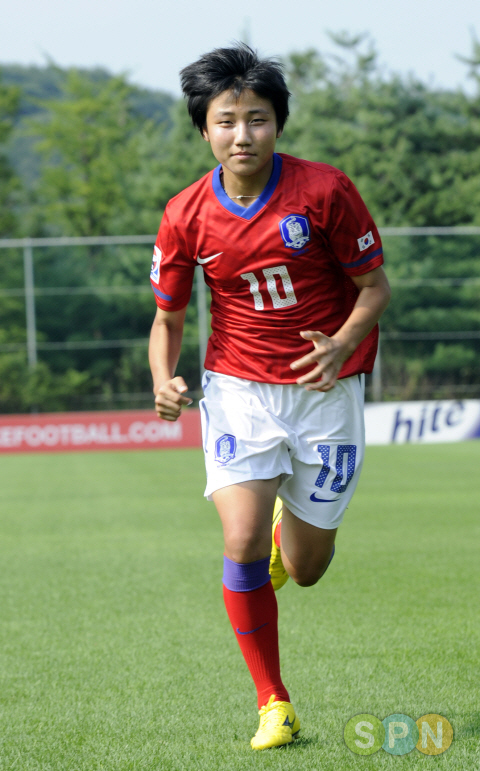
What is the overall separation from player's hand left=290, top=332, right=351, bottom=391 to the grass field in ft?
3.63

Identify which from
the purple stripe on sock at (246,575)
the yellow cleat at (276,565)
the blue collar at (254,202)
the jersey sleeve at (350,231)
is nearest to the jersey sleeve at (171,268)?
the blue collar at (254,202)

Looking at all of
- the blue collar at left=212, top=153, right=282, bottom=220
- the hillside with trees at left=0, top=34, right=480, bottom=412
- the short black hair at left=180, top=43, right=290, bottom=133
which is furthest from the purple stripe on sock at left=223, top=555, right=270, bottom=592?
the hillside with trees at left=0, top=34, right=480, bottom=412

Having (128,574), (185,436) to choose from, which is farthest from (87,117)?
(128,574)

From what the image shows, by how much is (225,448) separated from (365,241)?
2.72 feet

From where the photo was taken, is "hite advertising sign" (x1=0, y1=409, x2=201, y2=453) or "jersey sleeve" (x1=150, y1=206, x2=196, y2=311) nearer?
"jersey sleeve" (x1=150, y1=206, x2=196, y2=311)

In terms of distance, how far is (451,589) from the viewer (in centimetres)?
519

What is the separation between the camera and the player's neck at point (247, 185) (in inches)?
122

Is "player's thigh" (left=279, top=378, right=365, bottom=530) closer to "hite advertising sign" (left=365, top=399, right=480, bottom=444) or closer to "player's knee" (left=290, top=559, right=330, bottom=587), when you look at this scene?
"player's knee" (left=290, top=559, right=330, bottom=587)

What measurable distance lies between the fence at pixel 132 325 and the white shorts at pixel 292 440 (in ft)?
57.6

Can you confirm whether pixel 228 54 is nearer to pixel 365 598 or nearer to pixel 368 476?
pixel 365 598

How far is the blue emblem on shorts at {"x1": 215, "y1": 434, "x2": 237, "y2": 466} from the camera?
3096 mm

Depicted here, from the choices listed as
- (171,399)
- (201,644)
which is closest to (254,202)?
(171,399)

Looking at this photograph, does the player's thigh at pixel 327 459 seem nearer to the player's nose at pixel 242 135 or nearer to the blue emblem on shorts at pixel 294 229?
the blue emblem on shorts at pixel 294 229

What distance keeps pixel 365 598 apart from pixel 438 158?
3181cm
